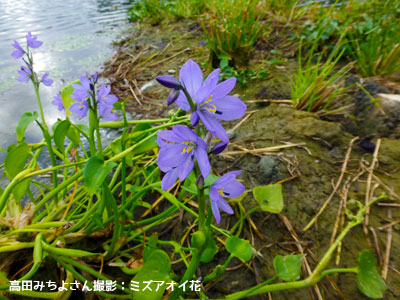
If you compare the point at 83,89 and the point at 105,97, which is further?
the point at 105,97

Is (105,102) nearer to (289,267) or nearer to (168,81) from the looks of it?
(168,81)

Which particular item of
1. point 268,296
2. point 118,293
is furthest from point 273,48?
point 118,293

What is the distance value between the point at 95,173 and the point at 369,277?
1054 millimetres

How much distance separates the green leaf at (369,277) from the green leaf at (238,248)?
15.5 inches

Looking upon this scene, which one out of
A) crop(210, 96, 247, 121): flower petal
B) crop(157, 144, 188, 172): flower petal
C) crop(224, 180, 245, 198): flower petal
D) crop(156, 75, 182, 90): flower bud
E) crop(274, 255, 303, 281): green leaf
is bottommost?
crop(274, 255, 303, 281): green leaf

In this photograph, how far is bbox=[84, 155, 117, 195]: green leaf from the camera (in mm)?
871

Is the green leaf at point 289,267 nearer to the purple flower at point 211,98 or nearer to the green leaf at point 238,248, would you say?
the green leaf at point 238,248

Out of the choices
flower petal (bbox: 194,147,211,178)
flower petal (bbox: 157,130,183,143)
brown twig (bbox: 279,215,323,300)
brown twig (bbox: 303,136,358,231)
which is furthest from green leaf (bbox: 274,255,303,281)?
flower petal (bbox: 157,130,183,143)

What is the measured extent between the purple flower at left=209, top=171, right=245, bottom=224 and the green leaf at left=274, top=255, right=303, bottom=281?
317 mm

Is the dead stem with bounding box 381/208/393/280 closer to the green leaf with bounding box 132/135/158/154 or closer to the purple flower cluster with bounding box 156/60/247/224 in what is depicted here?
the purple flower cluster with bounding box 156/60/247/224

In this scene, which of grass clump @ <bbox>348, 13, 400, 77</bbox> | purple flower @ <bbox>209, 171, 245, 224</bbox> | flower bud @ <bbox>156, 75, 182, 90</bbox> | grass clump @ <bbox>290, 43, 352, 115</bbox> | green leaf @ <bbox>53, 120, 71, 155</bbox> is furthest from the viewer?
grass clump @ <bbox>348, 13, 400, 77</bbox>

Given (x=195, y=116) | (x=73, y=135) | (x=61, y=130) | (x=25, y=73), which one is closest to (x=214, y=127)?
(x=195, y=116)

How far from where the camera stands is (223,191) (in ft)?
3.06

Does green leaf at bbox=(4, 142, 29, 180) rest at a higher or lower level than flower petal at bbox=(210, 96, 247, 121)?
lower
